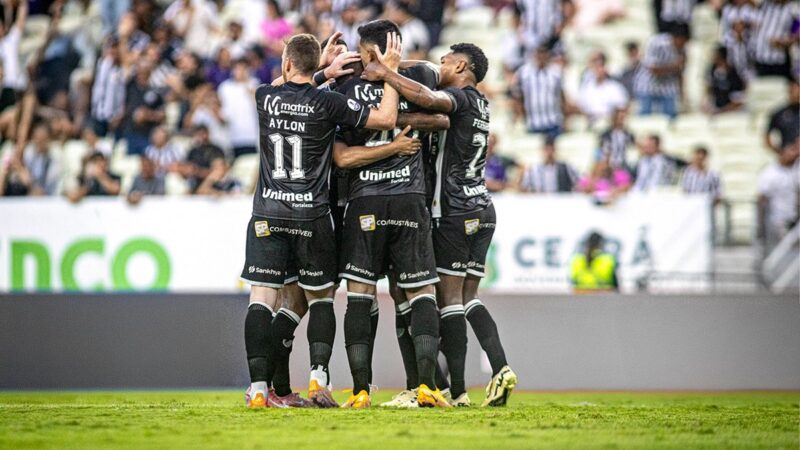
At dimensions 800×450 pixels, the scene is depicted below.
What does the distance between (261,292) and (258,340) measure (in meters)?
0.33

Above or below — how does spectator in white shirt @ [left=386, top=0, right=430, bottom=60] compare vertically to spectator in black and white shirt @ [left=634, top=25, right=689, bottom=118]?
above

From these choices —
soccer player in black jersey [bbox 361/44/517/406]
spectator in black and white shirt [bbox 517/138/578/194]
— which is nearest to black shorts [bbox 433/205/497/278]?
soccer player in black jersey [bbox 361/44/517/406]

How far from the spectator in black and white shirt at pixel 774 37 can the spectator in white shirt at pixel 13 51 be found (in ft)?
37.2

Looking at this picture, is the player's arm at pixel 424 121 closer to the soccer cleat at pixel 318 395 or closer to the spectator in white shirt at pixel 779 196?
the soccer cleat at pixel 318 395

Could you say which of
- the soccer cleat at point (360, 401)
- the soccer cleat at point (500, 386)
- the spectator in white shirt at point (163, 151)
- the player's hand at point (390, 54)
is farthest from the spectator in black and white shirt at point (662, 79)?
the soccer cleat at point (360, 401)

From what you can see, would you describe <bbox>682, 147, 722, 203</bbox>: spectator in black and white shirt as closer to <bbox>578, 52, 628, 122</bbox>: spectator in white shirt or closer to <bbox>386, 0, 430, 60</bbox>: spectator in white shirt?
<bbox>578, 52, 628, 122</bbox>: spectator in white shirt

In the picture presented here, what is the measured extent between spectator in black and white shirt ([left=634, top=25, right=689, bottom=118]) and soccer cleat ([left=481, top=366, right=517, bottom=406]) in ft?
34.1

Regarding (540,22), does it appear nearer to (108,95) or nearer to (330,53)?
(108,95)

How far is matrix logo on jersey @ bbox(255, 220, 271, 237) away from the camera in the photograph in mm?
8391

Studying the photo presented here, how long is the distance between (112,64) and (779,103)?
33.2 feet

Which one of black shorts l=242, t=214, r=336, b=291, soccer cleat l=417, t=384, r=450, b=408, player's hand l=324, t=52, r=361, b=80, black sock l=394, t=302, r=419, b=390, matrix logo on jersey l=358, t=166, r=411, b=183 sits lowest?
soccer cleat l=417, t=384, r=450, b=408

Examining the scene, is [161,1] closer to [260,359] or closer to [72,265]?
[72,265]

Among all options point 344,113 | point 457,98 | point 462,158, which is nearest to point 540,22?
point 462,158

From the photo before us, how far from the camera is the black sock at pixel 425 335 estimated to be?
8.45 meters
